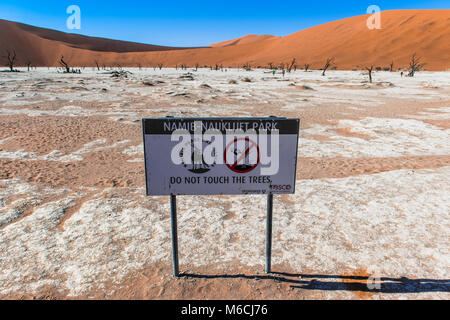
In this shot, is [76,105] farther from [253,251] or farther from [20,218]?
[253,251]

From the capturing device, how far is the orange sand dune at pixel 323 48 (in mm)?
52500

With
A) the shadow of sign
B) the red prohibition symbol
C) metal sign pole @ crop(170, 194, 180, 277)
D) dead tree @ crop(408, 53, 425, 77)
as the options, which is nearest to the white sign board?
the red prohibition symbol

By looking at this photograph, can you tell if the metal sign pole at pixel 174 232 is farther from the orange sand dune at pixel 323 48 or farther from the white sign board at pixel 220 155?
the orange sand dune at pixel 323 48

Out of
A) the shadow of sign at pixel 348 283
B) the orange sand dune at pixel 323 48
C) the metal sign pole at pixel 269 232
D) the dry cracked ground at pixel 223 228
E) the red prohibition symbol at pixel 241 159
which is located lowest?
the shadow of sign at pixel 348 283

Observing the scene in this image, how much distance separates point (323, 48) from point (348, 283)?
233 ft

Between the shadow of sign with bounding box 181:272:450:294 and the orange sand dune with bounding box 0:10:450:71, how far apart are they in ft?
167

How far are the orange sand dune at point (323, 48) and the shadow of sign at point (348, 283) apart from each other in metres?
50.8

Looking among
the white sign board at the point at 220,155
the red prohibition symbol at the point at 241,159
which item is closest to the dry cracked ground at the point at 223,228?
the white sign board at the point at 220,155

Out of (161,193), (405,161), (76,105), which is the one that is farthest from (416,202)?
(76,105)

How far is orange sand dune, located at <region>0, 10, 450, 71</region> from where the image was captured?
52500 mm

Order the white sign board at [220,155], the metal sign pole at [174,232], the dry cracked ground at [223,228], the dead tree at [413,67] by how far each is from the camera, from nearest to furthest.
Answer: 1. the white sign board at [220,155]
2. the metal sign pole at [174,232]
3. the dry cracked ground at [223,228]
4. the dead tree at [413,67]

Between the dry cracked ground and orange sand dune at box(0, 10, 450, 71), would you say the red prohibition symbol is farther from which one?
orange sand dune at box(0, 10, 450, 71)

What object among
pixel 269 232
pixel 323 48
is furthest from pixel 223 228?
pixel 323 48

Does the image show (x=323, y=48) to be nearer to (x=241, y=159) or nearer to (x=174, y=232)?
(x=241, y=159)
